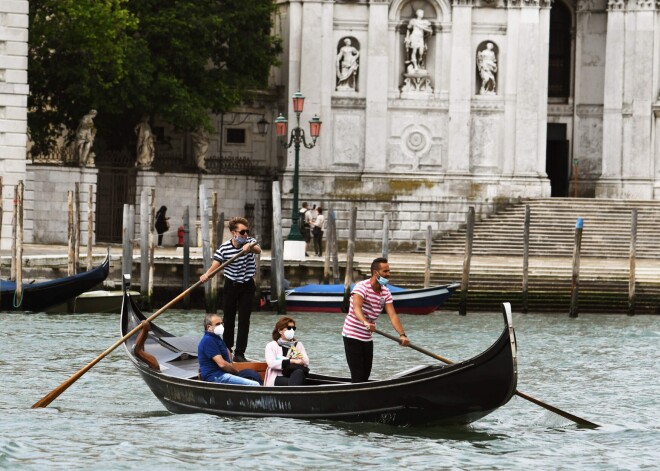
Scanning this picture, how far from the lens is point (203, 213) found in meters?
33.9

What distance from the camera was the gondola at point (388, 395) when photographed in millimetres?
17922

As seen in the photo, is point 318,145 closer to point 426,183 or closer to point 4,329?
point 426,183

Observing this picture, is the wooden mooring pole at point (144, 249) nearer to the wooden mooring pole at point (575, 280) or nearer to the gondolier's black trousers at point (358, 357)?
the wooden mooring pole at point (575, 280)

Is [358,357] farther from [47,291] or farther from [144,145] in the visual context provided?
[144,145]

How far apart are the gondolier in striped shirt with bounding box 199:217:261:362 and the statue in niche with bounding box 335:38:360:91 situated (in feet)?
76.8

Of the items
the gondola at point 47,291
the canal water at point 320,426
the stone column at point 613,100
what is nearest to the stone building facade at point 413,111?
the stone column at point 613,100

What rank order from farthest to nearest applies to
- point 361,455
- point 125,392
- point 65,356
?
point 65,356 < point 125,392 < point 361,455

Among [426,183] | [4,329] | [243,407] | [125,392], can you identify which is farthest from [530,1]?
[243,407]

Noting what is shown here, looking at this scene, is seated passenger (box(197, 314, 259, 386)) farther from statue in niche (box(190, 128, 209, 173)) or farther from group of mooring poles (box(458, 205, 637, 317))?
statue in niche (box(190, 128, 209, 173))

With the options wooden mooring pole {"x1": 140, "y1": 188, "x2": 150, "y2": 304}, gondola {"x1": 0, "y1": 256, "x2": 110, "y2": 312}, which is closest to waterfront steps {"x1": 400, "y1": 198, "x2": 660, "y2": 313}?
wooden mooring pole {"x1": 140, "y1": 188, "x2": 150, "y2": 304}

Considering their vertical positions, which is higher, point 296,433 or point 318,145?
point 318,145

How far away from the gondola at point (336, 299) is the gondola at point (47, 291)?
4008 millimetres

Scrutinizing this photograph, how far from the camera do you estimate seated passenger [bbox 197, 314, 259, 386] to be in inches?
755

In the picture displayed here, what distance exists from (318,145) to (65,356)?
778 inches
